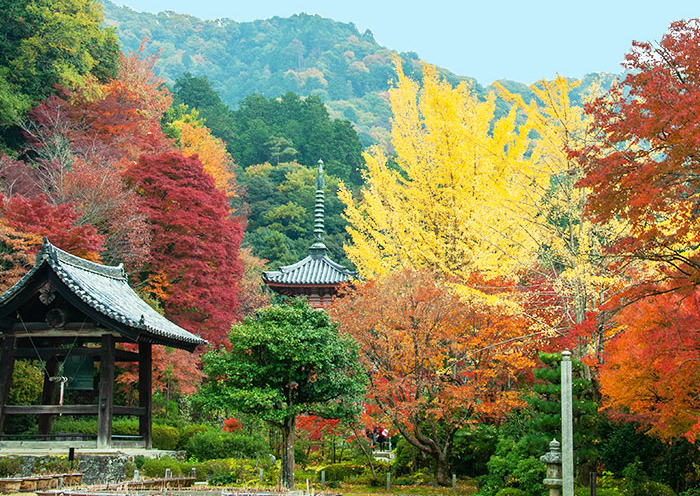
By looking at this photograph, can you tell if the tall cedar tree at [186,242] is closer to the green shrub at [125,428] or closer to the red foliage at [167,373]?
the red foliage at [167,373]

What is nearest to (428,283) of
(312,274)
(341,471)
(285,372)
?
(285,372)

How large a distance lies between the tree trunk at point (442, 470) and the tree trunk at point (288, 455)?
4.30m

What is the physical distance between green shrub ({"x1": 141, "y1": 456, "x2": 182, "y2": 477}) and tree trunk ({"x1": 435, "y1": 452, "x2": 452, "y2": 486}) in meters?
5.69

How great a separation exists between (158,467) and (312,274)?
13.7 meters

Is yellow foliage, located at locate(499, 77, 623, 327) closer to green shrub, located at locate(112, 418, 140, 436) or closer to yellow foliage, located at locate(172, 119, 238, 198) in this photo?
green shrub, located at locate(112, 418, 140, 436)

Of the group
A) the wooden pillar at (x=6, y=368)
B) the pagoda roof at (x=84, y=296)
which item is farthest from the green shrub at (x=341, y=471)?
the wooden pillar at (x=6, y=368)

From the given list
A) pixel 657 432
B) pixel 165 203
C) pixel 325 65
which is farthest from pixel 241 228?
pixel 325 65

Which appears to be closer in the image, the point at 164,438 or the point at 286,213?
the point at 164,438

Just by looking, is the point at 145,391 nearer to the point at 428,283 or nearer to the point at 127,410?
the point at 127,410

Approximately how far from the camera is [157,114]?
1369 inches

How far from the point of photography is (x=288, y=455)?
1208cm

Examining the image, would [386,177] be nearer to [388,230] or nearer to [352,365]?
[388,230]

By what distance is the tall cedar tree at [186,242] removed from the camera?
22625 mm

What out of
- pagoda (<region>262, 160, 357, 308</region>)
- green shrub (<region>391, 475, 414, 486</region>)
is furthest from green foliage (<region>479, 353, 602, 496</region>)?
pagoda (<region>262, 160, 357, 308</region>)
